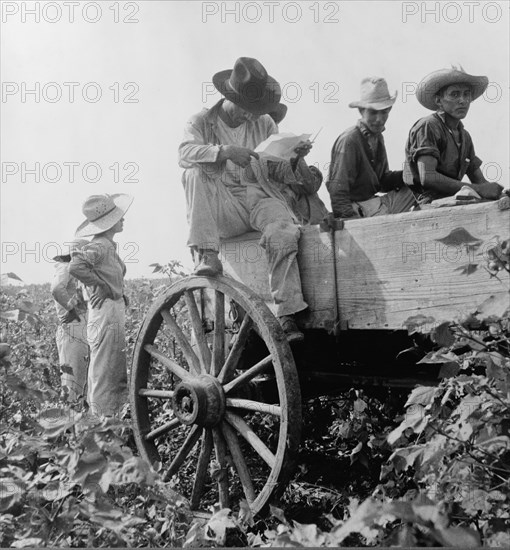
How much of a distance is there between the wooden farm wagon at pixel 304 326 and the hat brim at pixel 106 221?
4.38ft

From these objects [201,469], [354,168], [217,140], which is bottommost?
[201,469]

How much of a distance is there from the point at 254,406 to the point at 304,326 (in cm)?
50

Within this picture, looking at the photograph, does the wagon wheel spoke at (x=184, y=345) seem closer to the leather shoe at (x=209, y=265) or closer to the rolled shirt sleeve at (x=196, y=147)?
the leather shoe at (x=209, y=265)

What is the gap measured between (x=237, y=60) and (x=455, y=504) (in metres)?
2.80

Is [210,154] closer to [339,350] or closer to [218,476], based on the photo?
[339,350]

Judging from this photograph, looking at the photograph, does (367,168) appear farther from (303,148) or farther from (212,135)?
(212,135)

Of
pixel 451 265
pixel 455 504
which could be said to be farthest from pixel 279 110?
pixel 455 504

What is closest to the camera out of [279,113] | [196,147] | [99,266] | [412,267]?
[412,267]

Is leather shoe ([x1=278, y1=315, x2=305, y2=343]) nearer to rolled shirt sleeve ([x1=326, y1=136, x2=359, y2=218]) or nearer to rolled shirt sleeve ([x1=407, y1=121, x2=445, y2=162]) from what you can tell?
rolled shirt sleeve ([x1=326, y1=136, x2=359, y2=218])

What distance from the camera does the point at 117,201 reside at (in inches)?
246

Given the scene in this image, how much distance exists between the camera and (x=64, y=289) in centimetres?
684

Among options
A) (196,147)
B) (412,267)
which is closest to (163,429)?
(196,147)

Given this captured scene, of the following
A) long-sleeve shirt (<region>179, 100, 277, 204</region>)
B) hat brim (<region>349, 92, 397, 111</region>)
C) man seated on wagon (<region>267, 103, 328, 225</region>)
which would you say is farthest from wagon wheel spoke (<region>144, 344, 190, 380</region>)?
hat brim (<region>349, 92, 397, 111</region>)

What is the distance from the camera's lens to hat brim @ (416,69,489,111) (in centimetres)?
450
